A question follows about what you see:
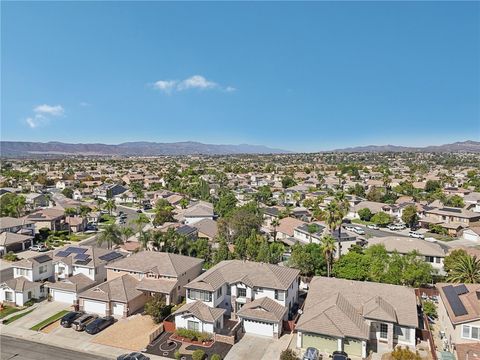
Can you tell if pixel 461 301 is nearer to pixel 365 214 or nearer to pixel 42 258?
pixel 42 258

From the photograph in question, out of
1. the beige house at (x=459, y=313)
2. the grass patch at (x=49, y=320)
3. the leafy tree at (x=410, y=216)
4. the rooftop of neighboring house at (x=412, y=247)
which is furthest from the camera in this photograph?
the leafy tree at (x=410, y=216)

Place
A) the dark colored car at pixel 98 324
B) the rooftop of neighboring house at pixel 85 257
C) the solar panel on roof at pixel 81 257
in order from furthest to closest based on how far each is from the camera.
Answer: the solar panel on roof at pixel 81 257
the rooftop of neighboring house at pixel 85 257
the dark colored car at pixel 98 324

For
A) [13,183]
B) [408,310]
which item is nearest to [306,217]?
[408,310]

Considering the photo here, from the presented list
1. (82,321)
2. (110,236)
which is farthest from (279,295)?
(110,236)

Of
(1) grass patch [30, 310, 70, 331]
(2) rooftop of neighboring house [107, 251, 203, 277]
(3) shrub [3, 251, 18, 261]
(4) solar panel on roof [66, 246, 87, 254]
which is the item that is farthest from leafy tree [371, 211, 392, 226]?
(3) shrub [3, 251, 18, 261]

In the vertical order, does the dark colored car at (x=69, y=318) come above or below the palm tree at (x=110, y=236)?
below

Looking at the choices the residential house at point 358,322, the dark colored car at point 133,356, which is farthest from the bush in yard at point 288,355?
the dark colored car at point 133,356

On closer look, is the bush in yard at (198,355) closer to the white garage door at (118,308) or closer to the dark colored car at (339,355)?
the dark colored car at (339,355)

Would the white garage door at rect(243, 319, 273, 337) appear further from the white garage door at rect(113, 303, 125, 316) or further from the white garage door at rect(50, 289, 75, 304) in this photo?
the white garage door at rect(50, 289, 75, 304)
